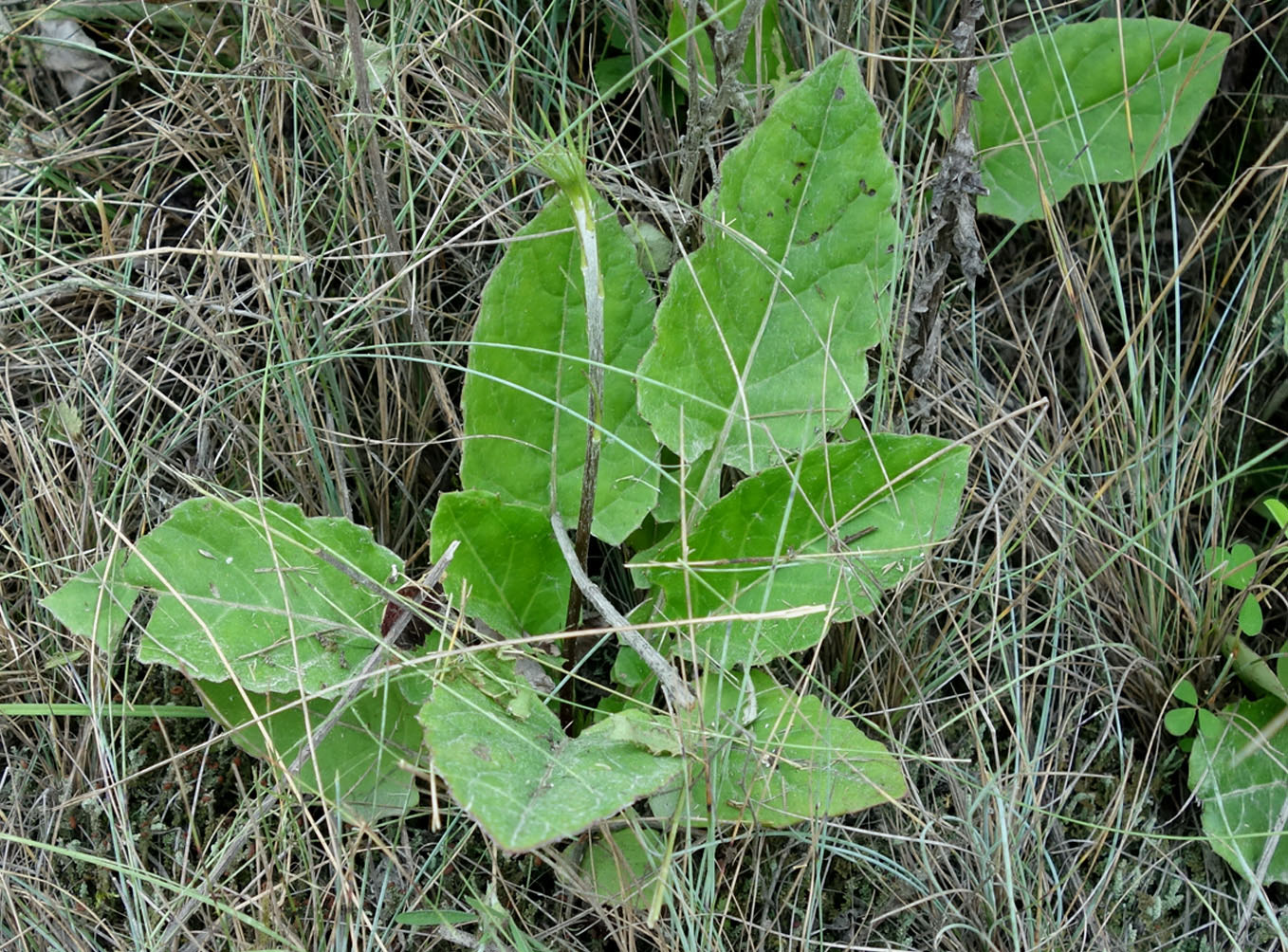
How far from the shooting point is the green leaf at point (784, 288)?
136cm

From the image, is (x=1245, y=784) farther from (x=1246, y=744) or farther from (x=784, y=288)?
(x=784, y=288)

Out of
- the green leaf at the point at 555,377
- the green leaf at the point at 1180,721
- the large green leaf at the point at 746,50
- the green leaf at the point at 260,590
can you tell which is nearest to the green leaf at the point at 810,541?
the green leaf at the point at 555,377

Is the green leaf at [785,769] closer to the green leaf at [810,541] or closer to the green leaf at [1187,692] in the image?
the green leaf at [810,541]

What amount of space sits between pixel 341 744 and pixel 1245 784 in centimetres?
119

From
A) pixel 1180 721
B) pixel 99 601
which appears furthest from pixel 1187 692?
pixel 99 601

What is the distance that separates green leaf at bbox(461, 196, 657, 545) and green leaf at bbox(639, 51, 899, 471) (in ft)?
0.23

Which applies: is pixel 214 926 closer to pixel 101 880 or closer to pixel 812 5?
pixel 101 880

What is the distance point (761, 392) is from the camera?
1448 millimetres

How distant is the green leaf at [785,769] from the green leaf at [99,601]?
69 cm

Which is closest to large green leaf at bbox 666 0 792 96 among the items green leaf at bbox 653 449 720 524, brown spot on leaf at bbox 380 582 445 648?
green leaf at bbox 653 449 720 524

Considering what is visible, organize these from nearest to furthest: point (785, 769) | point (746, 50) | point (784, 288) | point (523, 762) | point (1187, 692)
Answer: point (523, 762) → point (785, 769) → point (784, 288) → point (1187, 692) → point (746, 50)

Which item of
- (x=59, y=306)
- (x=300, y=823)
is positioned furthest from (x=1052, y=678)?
(x=59, y=306)

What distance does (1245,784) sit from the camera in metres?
1.47

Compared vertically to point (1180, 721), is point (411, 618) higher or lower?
higher
